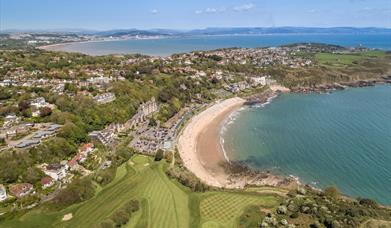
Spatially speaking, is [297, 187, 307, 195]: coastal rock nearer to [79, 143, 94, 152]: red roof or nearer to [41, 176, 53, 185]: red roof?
[41, 176, 53, 185]: red roof

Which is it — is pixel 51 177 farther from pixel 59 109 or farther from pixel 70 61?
pixel 70 61

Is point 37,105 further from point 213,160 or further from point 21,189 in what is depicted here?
point 213,160

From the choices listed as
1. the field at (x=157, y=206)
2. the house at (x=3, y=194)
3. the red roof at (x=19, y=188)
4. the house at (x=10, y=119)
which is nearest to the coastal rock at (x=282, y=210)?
the field at (x=157, y=206)

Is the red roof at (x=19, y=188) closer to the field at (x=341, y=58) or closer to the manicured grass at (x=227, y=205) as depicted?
the manicured grass at (x=227, y=205)

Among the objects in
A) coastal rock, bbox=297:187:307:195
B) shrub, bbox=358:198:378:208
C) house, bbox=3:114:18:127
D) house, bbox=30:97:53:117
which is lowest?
coastal rock, bbox=297:187:307:195

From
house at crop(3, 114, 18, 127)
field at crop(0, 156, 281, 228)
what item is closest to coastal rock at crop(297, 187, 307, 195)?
field at crop(0, 156, 281, 228)

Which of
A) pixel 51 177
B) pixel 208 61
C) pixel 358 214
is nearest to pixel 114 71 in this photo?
pixel 208 61
